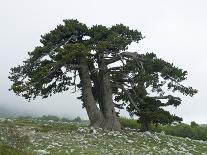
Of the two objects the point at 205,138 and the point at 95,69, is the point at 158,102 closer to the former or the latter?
the point at 95,69

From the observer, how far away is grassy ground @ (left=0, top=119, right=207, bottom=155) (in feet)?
85.7

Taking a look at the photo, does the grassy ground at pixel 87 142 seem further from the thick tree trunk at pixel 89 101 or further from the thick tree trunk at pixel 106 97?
the thick tree trunk at pixel 106 97

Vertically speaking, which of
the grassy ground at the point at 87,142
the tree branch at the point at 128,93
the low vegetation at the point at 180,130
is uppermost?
the tree branch at the point at 128,93

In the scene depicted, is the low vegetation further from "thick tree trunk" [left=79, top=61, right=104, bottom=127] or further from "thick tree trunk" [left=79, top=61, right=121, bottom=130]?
"thick tree trunk" [left=79, top=61, right=104, bottom=127]

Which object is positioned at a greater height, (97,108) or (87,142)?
(97,108)

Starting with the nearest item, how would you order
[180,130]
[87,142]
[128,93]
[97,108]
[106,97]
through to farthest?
1. [87,142]
2. [97,108]
3. [128,93]
4. [106,97]
5. [180,130]

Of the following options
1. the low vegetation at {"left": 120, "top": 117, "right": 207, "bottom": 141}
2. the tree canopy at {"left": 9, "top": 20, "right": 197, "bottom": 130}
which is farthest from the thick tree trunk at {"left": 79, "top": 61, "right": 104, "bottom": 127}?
the low vegetation at {"left": 120, "top": 117, "right": 207, "bottom": 141}

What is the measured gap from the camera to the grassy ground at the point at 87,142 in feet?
85.7

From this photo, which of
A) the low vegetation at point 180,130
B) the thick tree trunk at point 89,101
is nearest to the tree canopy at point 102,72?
the thick tree trunk at point 89,101

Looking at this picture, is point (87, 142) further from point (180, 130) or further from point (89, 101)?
point (180, 130)

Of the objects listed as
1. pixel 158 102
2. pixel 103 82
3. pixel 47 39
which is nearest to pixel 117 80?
pixel 103 82

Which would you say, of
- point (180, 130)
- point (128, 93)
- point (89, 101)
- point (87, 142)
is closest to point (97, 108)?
point (89, 101)

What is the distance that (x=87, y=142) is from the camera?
96.1 feet

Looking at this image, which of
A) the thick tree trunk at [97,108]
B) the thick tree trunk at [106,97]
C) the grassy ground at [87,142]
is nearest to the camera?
the grassy ground at [87,142]
